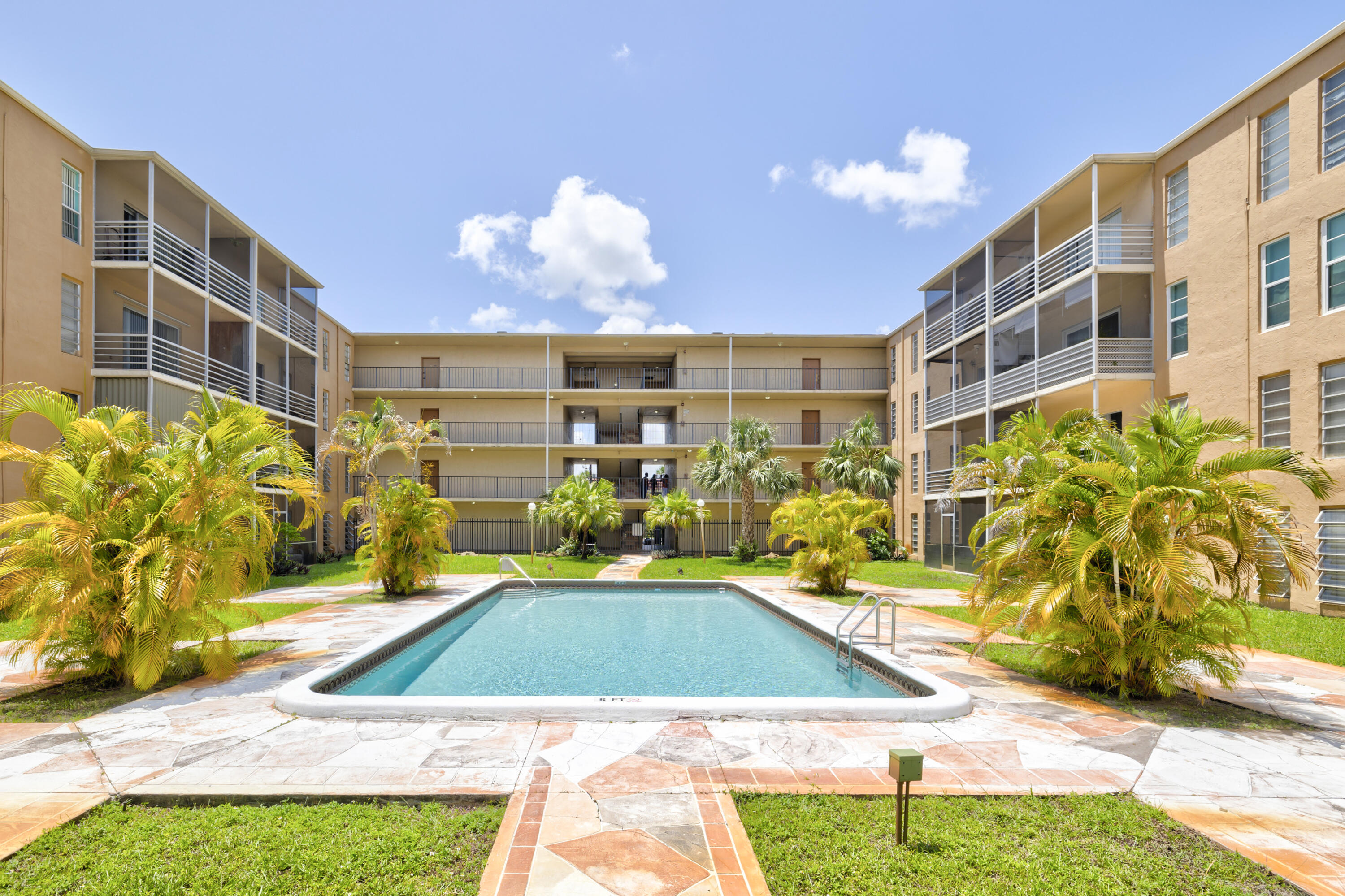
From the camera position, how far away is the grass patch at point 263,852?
113 inches

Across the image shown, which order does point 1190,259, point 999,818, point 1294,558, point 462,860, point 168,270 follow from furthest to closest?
point 168,270 → point 1190,259 → point 1294,558 → point 999,818 → point 462,860

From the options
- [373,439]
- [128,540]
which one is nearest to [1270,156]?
[128,540]

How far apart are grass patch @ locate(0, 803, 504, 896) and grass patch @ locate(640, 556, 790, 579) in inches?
557

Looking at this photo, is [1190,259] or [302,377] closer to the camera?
[1190,259]

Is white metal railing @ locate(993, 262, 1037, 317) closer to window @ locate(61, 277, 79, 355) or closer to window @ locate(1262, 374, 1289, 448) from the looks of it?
window @ locate(1262, 374, 1289, 448)

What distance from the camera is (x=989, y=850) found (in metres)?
3.21

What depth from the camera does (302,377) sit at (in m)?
22.6

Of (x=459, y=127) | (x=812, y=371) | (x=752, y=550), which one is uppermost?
(x=459, y=127)

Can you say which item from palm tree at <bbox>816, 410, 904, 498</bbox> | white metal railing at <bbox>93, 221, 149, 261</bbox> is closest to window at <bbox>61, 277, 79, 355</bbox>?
white metal railing at <bbox>93, 221, 149, 261</bbox>

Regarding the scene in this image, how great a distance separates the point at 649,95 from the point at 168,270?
12055 millimetres

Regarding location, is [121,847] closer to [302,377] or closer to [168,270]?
[168,270]

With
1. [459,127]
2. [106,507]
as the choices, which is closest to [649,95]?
[459,127]

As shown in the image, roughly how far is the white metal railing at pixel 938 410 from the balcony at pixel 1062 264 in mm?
1860

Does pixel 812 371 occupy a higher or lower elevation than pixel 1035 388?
higher
